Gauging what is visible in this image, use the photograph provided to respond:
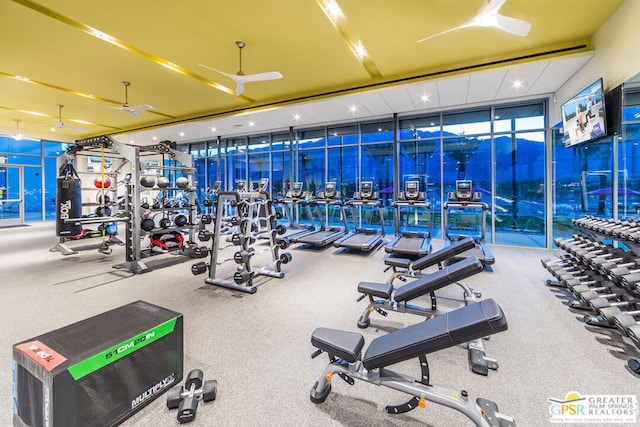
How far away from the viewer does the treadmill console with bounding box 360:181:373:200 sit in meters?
7.74

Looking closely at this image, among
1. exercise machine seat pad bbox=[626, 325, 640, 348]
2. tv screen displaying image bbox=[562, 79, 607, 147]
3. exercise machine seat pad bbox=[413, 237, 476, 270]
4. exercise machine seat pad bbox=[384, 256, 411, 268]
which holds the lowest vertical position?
exercise machine seat pad bbox=[626, 325, 640, 348]

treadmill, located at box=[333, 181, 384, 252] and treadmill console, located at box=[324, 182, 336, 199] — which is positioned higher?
treadmill console, located at box=[324, 182, 336, 199]

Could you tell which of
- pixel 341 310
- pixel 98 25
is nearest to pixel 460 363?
pixel 341 310

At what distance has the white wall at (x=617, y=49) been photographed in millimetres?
3451

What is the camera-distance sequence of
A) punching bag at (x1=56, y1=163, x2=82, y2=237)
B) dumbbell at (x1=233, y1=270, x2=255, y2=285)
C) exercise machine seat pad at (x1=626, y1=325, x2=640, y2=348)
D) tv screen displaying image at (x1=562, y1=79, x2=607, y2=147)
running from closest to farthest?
exercise machine seat pad at (x1=626, y1=325, x2=640, y2=348)
dumbbell at (x1=233, y1=270, x2=255, y2=285)
tv screen displaying image at (x1=562, y1=79, x2=607, y2=147)
punching bag at (x1=56, y1=163, x2=82, y2=237)

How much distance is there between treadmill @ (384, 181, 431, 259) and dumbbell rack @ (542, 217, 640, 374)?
201 cm

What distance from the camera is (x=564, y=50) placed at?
4.56 meters

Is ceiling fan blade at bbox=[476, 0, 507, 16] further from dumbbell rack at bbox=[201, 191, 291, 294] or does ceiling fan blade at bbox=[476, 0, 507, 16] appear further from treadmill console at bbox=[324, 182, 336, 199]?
treadmill console at bbox=[324, 182, 336, 199]

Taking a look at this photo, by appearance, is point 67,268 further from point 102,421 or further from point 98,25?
point 102,421

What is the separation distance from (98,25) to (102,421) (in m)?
4.89

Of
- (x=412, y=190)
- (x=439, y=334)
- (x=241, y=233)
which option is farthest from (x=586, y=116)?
(x=241, y=233)

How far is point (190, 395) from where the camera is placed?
6.16ft

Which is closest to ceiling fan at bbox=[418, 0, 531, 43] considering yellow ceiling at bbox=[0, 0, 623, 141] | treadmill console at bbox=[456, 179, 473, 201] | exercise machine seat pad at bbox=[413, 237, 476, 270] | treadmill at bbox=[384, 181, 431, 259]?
yellow ceiling at bbox=[0, 0, 623, 141]

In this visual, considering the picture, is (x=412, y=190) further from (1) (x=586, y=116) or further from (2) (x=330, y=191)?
(1) (x=586, y=116)
